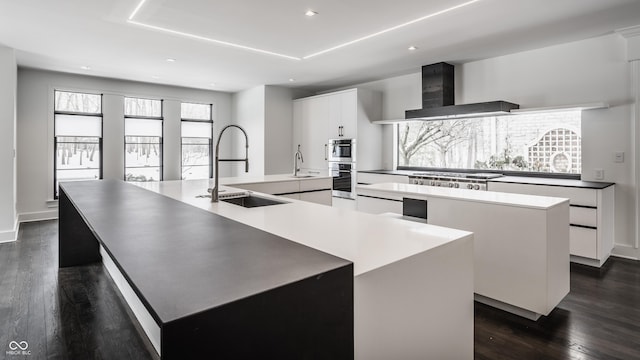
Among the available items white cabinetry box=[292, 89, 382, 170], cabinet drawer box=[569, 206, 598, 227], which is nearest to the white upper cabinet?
white cabinetry box=[292, 89, 382, 170]

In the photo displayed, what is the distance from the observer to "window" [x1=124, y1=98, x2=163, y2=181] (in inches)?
271

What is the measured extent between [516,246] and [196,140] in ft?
22.6

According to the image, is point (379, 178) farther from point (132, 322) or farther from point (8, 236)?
point (8, 236)

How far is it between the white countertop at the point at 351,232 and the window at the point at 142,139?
5630mm

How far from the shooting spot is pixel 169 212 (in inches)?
72.7

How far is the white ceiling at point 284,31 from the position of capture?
127 inches

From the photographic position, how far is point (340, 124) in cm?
639

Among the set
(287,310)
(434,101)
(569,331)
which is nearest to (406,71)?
(434,101)

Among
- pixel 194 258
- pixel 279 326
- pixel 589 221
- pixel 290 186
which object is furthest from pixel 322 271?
pixel 589 221

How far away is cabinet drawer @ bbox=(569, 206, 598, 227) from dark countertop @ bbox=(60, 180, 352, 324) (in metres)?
3.75

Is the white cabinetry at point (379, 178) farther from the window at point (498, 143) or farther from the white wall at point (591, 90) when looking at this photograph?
the white wall at point (591, 90)

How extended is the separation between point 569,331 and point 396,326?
1842 millimetres

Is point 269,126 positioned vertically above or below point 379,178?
above
